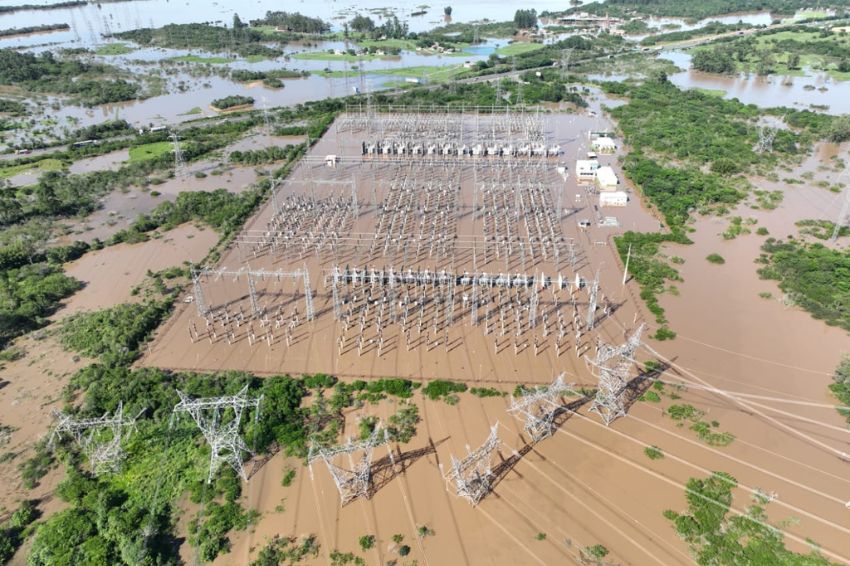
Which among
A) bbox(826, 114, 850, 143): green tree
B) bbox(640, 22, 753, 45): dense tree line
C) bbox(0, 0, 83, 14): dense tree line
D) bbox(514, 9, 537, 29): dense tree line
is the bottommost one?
bbox(826, 114, 850, 143): green tree

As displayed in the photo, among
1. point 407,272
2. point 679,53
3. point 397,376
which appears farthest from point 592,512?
point 679,53

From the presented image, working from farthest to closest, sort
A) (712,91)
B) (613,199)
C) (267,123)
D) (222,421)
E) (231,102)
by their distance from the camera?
(712,91), (231,102), (267,123), (613,199), (222,421)

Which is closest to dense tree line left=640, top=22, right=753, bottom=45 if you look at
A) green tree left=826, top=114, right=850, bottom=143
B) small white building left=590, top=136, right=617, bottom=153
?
green tree left=826, top=114, right=850, bottom=143

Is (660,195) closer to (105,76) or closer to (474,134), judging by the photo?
(474,134)

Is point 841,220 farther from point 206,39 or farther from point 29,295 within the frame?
point 206,39

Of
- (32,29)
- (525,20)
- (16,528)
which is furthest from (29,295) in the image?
(32,29)

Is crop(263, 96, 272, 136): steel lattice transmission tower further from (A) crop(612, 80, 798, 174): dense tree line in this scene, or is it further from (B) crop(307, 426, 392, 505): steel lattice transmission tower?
(B) crop(307, 426, 392, 505): steel lattice transmission tower
